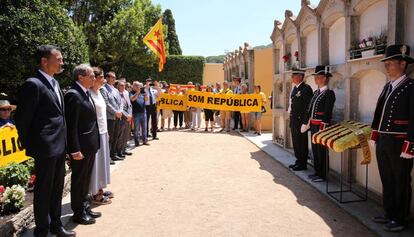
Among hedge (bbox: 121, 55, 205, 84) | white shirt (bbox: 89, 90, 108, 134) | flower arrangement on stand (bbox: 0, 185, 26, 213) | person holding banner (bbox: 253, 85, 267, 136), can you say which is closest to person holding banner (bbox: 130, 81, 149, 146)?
person holding banner (bbox: 253, 85, 267, 136)

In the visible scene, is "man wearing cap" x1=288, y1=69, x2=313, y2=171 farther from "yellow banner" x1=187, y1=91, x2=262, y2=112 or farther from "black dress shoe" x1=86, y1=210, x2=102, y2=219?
"yellow banner" x1=187, y1=91, x2=262, y2=112

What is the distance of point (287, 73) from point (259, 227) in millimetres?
5856

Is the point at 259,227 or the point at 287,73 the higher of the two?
the point at 287,73

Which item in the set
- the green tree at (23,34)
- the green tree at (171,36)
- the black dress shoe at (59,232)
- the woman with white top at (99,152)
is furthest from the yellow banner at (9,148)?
the green tree at (171,36)

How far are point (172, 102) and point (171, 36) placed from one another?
1135 inches

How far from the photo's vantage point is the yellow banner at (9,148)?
550 centimetres

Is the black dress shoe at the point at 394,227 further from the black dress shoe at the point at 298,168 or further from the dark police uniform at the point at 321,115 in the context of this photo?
the black dress shoe at the point at 298,168

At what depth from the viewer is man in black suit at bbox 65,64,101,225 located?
14.3ft

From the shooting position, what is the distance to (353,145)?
5.01 metres

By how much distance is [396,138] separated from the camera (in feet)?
14.3

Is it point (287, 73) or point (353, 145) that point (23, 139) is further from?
point (287, 73)

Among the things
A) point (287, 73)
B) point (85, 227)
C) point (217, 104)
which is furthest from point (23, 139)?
point (217, 104)

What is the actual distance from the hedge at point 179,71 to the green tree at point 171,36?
1087 centimetres

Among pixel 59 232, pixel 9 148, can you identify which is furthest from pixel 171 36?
pixel 59 232
